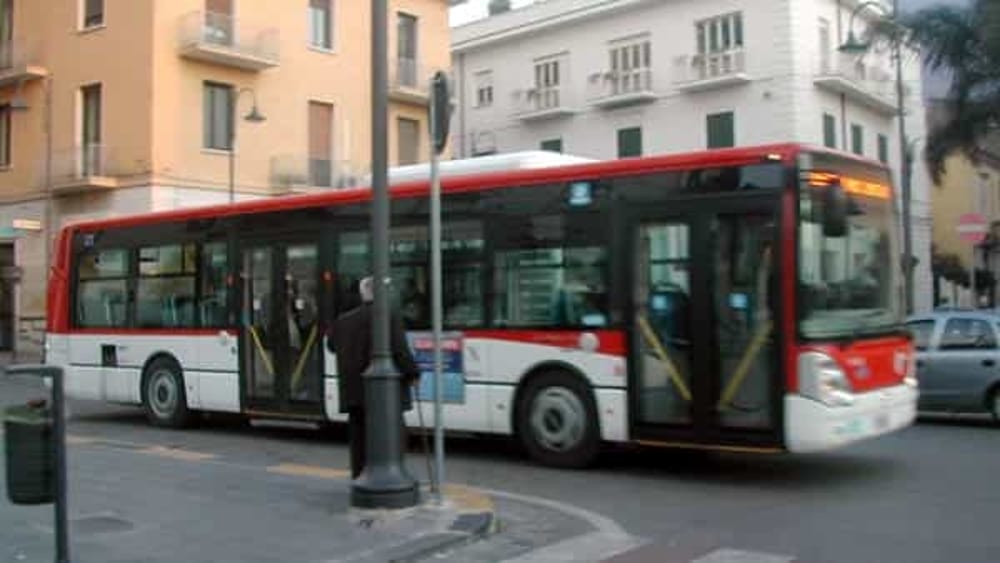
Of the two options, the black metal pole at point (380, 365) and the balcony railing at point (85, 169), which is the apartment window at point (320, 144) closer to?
the balcony railing at point (85, 169)

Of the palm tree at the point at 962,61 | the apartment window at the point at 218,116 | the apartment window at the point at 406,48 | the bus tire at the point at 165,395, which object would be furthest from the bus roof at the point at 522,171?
the apartment window at the point at 406,48

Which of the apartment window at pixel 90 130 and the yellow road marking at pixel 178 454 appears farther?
the apartment window at pixel 90 130

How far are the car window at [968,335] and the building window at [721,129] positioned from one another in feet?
88.7

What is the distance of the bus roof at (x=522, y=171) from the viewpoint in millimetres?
10047

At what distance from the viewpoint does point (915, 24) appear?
2894 centimetres

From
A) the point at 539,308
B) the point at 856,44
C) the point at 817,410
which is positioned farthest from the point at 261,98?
the point at 817,410

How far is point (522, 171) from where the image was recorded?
11523 mm

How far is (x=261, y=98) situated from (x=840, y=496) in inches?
1048

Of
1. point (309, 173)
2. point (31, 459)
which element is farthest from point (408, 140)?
point (31, 459)

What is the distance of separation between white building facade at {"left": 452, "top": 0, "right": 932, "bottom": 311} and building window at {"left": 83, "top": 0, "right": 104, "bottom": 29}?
61.5ft

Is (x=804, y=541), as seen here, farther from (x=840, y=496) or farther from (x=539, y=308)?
(x=539, y=308)

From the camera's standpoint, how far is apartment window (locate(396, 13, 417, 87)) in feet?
124

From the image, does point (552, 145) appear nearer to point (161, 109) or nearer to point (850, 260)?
point (161, 109)

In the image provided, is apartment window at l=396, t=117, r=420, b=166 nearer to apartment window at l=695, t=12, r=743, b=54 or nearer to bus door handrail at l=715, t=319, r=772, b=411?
apartment window at l=695, t=12, r=743, b=54
